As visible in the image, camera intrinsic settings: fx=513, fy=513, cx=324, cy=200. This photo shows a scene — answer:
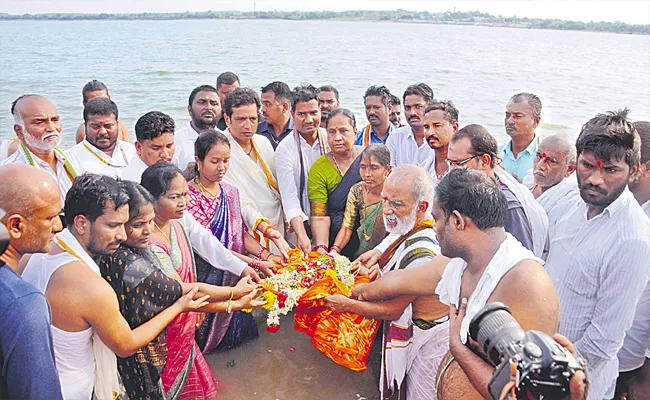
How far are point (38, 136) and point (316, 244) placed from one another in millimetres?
2554

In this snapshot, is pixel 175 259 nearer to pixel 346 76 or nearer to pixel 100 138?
pixel 100 138

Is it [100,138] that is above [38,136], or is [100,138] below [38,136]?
below

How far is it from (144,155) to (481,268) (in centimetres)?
302

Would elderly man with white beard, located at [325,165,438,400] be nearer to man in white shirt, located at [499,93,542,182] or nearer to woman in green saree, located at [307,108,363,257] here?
woman in green saree, located at [307,108,363,257]

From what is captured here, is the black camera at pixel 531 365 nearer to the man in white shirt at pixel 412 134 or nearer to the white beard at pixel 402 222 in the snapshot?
the white beard at pixel 402 222

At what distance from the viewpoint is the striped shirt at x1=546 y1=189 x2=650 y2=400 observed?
8.59 feet

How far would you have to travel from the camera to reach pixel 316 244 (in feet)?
15.3

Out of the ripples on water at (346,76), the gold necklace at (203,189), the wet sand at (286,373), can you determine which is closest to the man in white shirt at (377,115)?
the gold necklace at (203,189)

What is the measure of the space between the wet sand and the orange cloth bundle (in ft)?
1.97

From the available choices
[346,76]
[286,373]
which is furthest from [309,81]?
[286,373]

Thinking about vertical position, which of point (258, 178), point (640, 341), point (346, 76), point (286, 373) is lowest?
point (346, 76)

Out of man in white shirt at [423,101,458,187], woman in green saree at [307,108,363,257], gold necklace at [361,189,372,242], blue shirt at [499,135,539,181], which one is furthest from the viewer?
blue shirt at [499,135,539,181]

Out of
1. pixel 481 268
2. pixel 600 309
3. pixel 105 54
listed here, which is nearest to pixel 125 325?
pixel 481 268

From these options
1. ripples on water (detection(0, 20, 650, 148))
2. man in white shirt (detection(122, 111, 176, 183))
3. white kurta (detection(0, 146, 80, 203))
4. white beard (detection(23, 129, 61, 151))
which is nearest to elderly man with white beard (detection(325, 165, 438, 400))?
man in white shirt (detection(122, 111, 176, 183))
